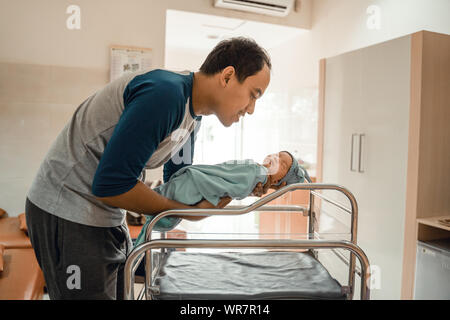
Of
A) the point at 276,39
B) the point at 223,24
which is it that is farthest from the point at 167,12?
the point at 276,39

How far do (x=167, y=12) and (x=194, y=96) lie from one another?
2.53 metres

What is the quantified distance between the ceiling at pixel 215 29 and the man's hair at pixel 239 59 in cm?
242

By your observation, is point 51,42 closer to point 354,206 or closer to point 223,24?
point 223,24

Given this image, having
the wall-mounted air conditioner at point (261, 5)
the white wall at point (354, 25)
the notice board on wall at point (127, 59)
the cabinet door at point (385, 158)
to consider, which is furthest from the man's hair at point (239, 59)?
the wall-mounted air conditioner at point (261, 5)

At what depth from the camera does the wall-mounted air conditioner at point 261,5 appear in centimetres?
317

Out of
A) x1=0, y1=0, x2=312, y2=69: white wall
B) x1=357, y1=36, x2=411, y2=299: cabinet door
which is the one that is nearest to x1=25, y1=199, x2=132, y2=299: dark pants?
x1=357, y1=36, x2=411, y2=299: cabinet door

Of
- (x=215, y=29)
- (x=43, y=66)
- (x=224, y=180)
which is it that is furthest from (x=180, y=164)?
(x=215, y=29)

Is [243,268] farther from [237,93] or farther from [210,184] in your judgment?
[237,93]

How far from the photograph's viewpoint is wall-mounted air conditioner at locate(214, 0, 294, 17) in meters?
3.17

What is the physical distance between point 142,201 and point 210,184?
0.68ft

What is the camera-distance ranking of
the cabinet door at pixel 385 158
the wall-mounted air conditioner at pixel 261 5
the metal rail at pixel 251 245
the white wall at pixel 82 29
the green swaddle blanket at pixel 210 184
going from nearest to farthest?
the metal rail at pixel 251 245 → the green swaddle blanket at pixel 210 184 → the cabinet door at pixel 385 158 → the white wall at pixel 82 29 → the wall-mounted air conditioner at pixel 261 5

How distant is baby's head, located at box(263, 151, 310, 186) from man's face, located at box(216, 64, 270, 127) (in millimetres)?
199

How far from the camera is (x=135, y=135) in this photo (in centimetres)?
79

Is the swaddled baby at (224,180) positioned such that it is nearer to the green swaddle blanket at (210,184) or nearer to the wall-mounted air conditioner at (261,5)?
the green swaddle blanket at (210,184)
